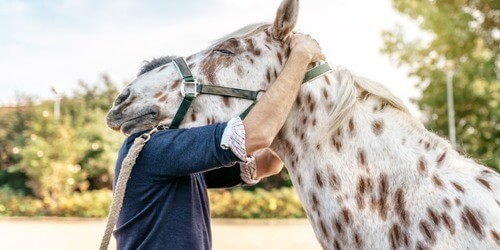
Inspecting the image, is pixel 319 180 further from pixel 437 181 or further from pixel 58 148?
pixel 58 148

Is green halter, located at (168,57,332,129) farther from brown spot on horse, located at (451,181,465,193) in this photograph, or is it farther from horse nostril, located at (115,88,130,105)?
brown spot on horse, located at (451,181,465,193)

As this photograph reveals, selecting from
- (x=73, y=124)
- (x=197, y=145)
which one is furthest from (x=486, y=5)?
(x=197, y=145)

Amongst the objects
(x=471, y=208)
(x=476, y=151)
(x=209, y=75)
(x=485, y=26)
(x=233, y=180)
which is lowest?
(x=476, y=151)

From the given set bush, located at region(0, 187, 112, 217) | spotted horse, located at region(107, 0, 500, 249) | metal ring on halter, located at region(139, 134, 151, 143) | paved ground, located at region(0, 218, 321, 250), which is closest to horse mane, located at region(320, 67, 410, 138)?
spotted horse, located at region(107, 0, 500, 249)

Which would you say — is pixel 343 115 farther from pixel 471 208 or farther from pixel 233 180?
pixel 233 180

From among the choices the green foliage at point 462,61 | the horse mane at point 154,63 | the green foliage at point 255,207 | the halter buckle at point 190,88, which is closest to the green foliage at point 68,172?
the green foliage at point 255,207

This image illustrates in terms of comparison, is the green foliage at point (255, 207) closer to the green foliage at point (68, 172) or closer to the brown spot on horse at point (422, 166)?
the green foliage at point (68, 172)

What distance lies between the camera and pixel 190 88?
2.23 m

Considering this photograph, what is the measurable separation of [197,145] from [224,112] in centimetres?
24

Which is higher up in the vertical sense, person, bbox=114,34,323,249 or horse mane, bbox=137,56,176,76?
horse mane, bbox=137,56,176,76

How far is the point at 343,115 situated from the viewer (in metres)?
2.08

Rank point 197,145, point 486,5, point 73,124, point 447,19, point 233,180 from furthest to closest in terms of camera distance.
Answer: point 73,124 → point 486,5 → point 447,19 → point 233,180 → point 197,145

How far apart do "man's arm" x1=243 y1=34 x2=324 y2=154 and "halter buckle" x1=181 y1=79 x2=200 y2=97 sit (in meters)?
0.29

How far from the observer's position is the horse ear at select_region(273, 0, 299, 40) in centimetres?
212
